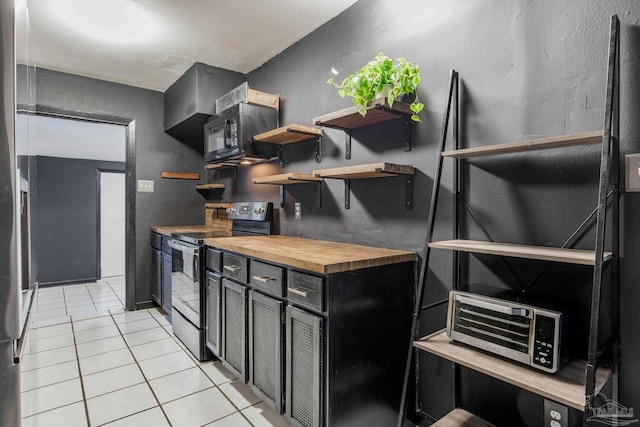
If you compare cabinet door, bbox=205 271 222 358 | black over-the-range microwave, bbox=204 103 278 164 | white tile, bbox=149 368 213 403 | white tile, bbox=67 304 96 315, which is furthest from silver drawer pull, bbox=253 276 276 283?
white tile, bbox=67 304 96 315

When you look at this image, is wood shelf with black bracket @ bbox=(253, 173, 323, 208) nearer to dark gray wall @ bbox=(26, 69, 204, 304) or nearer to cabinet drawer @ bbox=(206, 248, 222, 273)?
cabinet drawer @ bbox=(206, 248, 222, 273)

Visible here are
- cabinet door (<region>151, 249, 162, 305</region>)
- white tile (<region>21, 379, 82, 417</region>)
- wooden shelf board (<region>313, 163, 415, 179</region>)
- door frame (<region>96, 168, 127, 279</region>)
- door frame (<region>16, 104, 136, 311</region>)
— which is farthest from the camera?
door frame (<region>96, 168, 127, 279</region>)

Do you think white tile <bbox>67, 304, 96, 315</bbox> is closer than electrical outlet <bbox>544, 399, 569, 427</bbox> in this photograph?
No

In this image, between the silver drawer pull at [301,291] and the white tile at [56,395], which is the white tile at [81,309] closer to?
the white tile at [56,395]

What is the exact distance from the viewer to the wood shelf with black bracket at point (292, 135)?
247 centimetres

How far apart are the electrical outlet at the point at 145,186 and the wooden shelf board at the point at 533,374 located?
11.9 ft

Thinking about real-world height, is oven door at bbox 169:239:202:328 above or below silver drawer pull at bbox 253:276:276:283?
below

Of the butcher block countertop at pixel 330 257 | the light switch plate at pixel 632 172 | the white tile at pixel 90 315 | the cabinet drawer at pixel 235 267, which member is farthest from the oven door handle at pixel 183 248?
the light switch plate at pixel 632 172

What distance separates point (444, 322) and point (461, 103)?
1135 millimetres

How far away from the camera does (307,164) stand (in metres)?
2.74

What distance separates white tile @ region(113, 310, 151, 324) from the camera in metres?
3.59

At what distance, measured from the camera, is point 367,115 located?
6.62 ft

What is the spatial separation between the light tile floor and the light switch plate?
75.1 inches

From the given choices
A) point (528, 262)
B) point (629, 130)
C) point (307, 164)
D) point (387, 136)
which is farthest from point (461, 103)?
point (307, 164)
